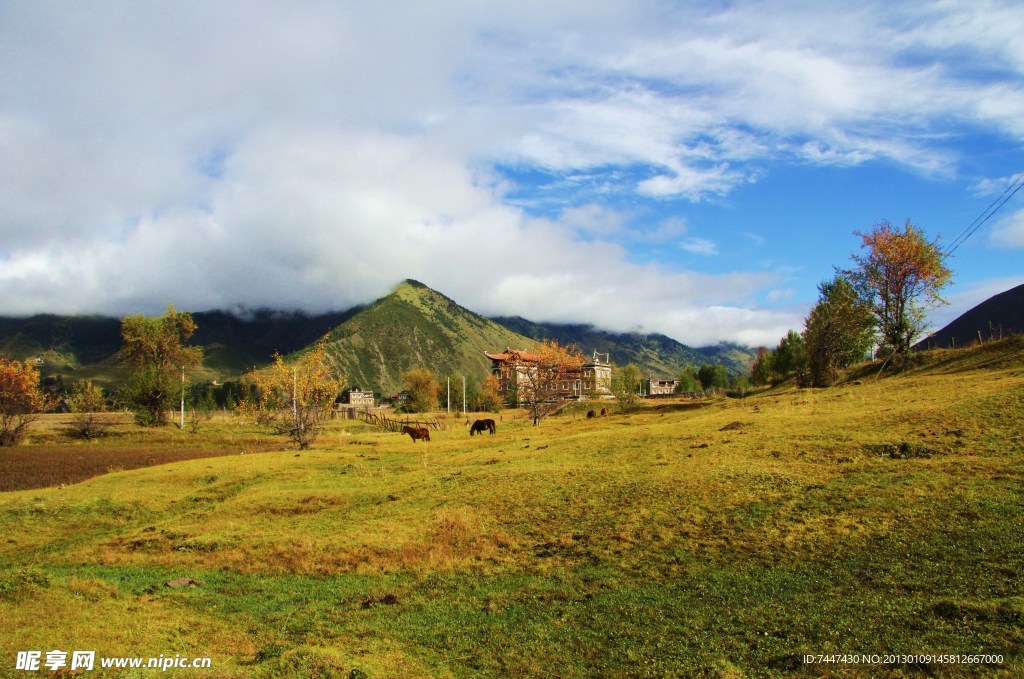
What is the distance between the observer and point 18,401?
77688mm

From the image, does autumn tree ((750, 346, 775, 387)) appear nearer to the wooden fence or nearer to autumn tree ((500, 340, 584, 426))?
autumn tree ((500, 340, 584, 426))

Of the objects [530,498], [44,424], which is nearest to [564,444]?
[530,498]

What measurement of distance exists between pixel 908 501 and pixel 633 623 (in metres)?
9.82

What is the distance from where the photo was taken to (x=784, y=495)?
18.9m

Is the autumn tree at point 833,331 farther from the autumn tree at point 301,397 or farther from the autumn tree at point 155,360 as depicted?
the autumn tree at point 155,360

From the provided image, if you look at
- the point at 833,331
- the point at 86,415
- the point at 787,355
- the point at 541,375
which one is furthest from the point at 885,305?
the point at 86,415

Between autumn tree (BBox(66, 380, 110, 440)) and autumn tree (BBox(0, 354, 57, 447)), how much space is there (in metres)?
3.46

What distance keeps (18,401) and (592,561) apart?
91.8 m

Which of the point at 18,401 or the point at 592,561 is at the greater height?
the point at 18,401

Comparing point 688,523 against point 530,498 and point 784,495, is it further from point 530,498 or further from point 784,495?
point 530,498

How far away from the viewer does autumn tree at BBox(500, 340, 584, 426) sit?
73312 mm

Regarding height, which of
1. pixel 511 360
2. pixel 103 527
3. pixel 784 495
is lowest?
pixel 103 527

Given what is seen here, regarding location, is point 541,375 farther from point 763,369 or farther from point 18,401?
point 763,369

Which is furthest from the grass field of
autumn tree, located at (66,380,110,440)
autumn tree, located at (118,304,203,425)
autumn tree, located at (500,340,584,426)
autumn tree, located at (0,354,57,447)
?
autumn tree, located at (118,304,203,425)
